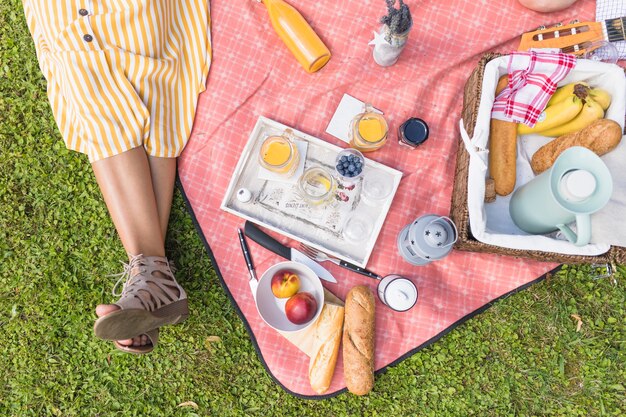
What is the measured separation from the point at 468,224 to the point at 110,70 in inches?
53.9

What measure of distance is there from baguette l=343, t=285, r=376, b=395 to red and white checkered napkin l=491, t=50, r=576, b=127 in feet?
2.71

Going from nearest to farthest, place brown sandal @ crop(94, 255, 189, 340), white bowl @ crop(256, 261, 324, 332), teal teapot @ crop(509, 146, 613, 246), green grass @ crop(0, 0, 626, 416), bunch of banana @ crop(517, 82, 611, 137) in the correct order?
teal teapot @ crop(509, 146, 613, 246)
brown sandal @ crop(94, 255, 189, 340)
bunch of banana @ crop(517, 82, 611, 137)
white bowl @ crop(256, 261, 324, 332)
green grass @ crop(0, 0, 626, 416)

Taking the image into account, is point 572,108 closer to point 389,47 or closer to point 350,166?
point 389,47

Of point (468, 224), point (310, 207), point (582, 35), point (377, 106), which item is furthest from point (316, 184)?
point (582, 35)

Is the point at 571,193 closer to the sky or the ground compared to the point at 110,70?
closer to the sky

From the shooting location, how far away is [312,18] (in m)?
1.89

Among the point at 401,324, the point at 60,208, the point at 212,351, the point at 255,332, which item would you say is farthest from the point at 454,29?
the point at 60,208

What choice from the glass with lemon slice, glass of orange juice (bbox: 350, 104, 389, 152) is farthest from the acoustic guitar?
the glass with lemon slice

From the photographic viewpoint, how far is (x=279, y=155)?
1729 mm

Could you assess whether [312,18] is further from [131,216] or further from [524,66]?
[131,216]

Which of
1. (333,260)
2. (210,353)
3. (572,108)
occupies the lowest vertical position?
(210,353)

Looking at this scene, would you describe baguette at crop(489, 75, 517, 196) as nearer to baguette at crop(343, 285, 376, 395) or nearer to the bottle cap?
the bottle cap

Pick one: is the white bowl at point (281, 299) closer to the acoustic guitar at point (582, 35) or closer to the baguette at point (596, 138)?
the baguette at point (596, 138)

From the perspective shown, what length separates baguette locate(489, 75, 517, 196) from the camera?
1.60m
